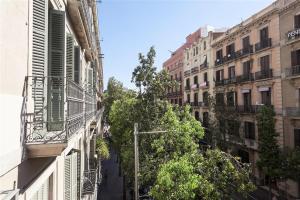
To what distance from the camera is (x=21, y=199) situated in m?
4.33

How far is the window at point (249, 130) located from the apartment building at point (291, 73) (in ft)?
13.7

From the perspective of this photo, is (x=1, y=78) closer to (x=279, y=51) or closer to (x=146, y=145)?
(x=146, y=145)

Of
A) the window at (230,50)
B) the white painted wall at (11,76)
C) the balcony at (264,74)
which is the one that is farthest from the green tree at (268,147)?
the white painted wall at (11,76)

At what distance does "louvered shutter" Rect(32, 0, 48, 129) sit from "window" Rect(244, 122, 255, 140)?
26586mm

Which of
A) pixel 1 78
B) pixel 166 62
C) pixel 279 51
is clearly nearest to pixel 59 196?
pixel 1 78

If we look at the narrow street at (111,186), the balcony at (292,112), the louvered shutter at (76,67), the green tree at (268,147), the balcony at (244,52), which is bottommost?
the narrow street at (111,186)

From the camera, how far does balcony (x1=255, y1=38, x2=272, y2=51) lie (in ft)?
86.8

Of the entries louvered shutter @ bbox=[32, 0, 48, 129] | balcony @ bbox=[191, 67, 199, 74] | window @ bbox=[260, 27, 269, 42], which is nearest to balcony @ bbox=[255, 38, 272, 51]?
window @ bbox=[260, 27, 269, 42]

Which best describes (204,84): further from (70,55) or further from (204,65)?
(70,55)

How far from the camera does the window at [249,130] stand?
28.6 metres

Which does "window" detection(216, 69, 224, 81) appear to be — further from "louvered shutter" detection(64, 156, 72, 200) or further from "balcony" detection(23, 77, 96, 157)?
"balcony" detection(23, 77, 96, 157)

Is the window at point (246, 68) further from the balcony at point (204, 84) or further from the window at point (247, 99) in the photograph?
the balcony at point (204, 84)

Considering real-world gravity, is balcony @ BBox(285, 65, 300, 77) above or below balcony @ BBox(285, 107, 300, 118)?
above

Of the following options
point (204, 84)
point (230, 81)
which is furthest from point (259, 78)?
point (204, 84)
